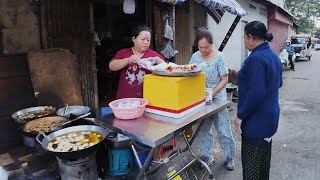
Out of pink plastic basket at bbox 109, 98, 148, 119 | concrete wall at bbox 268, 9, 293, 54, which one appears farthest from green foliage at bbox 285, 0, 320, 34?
pink plastic basket at bbox 109, 98, 148, 119

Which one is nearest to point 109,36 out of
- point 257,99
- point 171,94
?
point 171,94

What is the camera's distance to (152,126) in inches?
107

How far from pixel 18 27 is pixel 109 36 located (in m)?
3.26

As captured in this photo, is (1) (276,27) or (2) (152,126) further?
(1) (276,27)

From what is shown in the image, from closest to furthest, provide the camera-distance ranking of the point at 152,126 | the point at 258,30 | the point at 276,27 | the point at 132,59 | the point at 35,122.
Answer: the point at 152,126 → the point at 258,30 → the point at 132,59 → the point at 35,122 → the point at 276,27

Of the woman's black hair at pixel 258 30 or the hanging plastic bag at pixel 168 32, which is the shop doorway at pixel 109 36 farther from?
the woman's black hair at pixel 258 30

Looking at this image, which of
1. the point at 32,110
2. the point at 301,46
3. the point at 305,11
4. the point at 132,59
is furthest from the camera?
the point at 305,11

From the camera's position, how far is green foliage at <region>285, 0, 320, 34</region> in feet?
153

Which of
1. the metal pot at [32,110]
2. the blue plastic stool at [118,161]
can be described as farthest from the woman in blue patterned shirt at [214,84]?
the metal pot at [32,110]

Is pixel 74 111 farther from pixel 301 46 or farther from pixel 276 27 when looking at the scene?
pixel 301 46

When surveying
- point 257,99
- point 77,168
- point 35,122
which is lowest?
point 77,168

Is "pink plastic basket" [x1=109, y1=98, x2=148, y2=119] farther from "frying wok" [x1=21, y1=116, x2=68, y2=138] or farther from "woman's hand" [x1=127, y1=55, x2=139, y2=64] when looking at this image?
"frying wok" [x1=21, y1=116, x2=68, y2=138]

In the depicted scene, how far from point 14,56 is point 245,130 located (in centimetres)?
382

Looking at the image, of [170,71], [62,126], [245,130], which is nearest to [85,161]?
[62,126]
